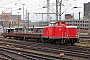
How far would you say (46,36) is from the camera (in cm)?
3206

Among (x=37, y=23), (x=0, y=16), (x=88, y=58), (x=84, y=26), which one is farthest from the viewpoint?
(x=0, y=16)

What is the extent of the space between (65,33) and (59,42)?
6.03 ft

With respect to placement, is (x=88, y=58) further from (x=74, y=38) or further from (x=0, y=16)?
(x=0, y=16)

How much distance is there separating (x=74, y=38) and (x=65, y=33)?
1.30 meters

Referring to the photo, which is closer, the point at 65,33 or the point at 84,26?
the point at 65,33

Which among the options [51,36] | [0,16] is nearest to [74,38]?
[51,36]

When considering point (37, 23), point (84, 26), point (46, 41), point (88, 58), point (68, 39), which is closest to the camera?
point (88, 58)

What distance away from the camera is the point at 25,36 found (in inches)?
1690

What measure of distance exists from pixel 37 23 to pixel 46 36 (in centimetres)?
10079

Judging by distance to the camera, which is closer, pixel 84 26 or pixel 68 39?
pixel 68 39

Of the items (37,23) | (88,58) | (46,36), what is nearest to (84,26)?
(37,23)

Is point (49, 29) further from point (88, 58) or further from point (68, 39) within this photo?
point (88, 58)

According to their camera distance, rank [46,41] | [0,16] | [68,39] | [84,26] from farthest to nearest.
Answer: [0,16]
[84,26]
[46,41]
[68,39]

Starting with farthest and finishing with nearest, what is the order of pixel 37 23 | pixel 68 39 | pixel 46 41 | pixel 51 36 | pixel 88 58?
pixel 37 23, pixel 46 41, pixel 51 36, pixel 68 39, pixel 88 58
